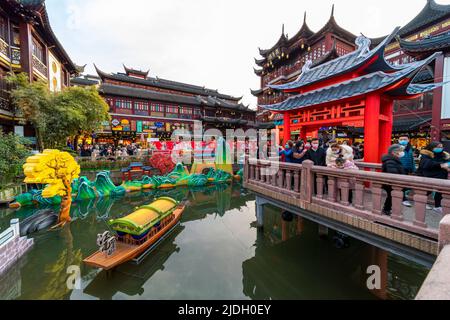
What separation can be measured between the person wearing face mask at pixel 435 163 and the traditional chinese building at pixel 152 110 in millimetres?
28725

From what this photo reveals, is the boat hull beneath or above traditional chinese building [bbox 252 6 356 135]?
beneath

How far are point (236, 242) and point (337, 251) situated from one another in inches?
118

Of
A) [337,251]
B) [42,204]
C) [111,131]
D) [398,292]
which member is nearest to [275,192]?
[337,251]

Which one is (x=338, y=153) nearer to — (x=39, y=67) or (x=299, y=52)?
(x=39, y=67)

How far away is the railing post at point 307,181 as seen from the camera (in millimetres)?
4629

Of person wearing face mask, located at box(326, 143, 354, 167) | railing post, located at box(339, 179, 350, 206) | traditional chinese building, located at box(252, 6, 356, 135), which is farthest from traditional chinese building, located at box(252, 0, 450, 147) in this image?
railing post, located at box(339, 179, 350, 206)

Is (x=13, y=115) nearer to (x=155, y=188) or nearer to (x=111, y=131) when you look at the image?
(x=155, y=188)

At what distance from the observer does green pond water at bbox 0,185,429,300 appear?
448 cm

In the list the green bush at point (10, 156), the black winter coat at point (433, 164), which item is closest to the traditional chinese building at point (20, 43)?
the green bush at point (10, 156)

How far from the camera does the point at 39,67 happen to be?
14.2 m

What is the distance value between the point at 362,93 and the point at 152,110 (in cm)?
3014

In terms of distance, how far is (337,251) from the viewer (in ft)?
19.7

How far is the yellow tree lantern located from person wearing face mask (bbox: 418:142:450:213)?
9629 millimetres

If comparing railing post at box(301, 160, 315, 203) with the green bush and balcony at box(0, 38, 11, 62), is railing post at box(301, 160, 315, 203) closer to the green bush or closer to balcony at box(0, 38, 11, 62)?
the green bush
